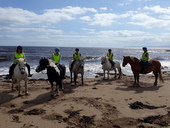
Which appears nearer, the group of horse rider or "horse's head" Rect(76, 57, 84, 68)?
the group of horse rider

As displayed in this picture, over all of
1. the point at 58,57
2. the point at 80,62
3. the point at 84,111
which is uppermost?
the point at 58,57

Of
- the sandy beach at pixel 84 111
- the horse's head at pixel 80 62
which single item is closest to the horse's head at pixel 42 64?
the sandy beach at pixel 84 111

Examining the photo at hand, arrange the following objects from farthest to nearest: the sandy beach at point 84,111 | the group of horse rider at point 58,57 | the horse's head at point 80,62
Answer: the horse's head at point 80,62 → the group of horse rider at point 58,57 → the sandy beach at point 84,111

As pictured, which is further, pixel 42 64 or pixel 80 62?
pixel 80 62

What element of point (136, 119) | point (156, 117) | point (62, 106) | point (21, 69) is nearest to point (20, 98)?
point (21, 69)

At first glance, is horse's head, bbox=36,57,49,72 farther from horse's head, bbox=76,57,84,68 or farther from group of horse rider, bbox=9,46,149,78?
horse's head, bbox=76,57,84,68

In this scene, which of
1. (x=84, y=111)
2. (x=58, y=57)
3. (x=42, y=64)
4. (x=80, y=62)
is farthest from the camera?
(x=80, y=62)

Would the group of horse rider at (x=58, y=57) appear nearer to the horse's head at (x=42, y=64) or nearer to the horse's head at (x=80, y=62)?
the horse's head at (x=80, y=62)

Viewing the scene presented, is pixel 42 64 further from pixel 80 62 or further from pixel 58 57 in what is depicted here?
pixel 80 62

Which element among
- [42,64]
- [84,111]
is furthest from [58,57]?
[84,111]

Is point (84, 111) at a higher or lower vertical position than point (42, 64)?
lower

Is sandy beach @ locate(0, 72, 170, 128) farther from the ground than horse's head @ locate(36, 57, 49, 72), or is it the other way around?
horse's head @ locate(36, 57, 49, 72)

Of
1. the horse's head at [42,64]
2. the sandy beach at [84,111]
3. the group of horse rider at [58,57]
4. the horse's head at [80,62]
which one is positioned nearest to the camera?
the sandy beach at [84,111]

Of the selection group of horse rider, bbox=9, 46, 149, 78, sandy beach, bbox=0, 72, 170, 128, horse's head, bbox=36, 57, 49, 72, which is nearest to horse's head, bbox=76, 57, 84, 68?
group of horse rider, bbox=9, 46, 149, 78
